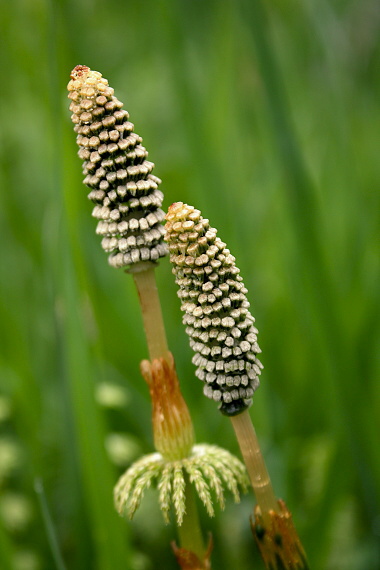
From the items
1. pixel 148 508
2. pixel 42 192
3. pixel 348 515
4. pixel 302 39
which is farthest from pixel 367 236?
pixel 302 39

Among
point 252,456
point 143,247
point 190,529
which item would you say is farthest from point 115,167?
point 190,529

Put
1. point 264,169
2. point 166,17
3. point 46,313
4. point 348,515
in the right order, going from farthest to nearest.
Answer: point 264,169 < point 46,313 < point 166,17 < point 348,515

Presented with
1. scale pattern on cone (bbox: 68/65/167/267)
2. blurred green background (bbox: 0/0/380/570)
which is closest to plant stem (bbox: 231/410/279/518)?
scale pattern on cone (bbox: 68/65/167/267)

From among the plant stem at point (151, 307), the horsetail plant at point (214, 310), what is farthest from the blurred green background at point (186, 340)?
the horsetail plant at point (214, 310)

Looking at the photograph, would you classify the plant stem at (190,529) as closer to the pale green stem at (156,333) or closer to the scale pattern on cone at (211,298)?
the pale green stem at (156,333)

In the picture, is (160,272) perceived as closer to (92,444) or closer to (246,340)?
(92,444)

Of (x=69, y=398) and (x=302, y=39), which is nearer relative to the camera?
(x=69, y=398)
